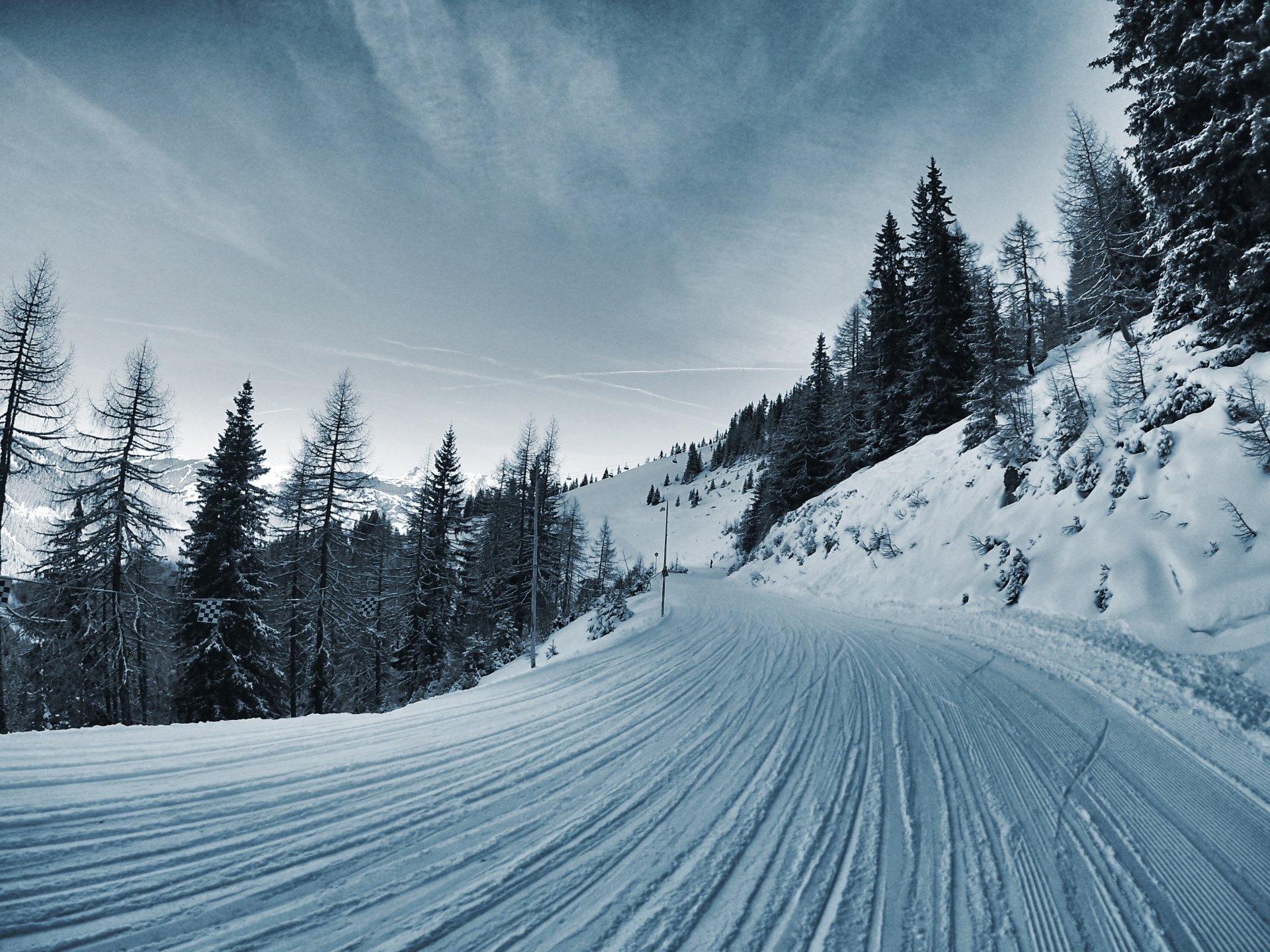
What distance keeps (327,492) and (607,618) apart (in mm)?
12284

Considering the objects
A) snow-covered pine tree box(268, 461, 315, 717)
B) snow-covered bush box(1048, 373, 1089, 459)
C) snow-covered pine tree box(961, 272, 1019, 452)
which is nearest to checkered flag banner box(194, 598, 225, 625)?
snow-covered pine tree box(268, 461, 315, 717)

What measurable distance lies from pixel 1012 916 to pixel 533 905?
2.45m

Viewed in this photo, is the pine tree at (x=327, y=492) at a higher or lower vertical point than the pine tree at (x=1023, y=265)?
lower

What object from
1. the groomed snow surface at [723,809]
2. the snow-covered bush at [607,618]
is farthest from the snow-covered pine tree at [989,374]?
the snow-covered bush at [607,618]

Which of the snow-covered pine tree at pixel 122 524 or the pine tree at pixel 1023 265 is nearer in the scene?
the snow-covered pine tree at pixel 122 524

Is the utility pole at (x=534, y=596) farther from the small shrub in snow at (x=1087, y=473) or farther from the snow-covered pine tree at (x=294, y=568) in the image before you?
the small shrub in snow at (x=1087, y=473)

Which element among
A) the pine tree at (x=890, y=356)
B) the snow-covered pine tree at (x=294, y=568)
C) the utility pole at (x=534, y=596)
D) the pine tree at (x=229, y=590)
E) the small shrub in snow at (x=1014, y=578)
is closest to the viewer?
the small shrub in snow at (x=1014, y=578)

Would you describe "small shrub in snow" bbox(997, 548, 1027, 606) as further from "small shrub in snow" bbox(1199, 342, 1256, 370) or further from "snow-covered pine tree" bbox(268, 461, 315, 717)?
"snow-covered pine tree" bbox(268, 461, 315, 717)

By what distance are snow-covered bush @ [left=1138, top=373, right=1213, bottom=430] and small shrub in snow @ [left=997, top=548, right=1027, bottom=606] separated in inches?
147

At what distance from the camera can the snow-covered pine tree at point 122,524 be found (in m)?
13.7

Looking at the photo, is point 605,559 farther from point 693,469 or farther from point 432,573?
point 693,469

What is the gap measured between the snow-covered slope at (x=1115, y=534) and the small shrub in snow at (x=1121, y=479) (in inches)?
1.2

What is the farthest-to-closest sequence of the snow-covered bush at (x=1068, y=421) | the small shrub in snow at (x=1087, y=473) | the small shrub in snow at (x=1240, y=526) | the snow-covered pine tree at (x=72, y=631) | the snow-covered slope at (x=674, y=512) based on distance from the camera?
1. the snow-covered slope at (x=674, y=512)
2. the snow-covered pine tree at (x=72, y=631)
3. the snow-covered bush at (x=1068, y=421)
4. the small shrub in snow at (x=1087, y=473)
5. the small shrub in snow at (x=1240, y=526)

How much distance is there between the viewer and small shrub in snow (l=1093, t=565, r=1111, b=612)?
8.45 metres
